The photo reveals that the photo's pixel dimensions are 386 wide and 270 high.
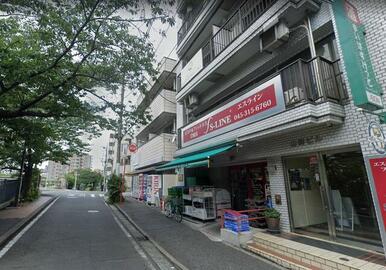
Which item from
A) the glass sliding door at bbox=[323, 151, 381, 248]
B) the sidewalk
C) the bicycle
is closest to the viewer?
the sidewalk

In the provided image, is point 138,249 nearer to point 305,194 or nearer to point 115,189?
point 305,194

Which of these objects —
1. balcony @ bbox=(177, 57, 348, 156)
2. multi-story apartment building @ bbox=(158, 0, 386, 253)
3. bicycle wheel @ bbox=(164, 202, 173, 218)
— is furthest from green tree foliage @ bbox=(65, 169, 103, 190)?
balcony @ bbox=(177, 57, 348, 156)

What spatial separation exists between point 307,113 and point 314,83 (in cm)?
93

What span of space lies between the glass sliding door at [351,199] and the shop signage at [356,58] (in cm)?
167

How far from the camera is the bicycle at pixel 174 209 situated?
11655 mm

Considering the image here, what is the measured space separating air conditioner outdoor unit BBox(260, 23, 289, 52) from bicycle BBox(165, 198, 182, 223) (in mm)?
8129

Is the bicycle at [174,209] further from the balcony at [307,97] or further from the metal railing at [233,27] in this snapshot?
the metal railing at [233,27]

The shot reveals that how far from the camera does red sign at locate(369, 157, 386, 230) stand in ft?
15.7

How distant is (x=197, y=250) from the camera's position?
269 inches

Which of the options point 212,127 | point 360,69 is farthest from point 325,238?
point 212,127

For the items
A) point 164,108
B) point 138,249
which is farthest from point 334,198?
point 164,108

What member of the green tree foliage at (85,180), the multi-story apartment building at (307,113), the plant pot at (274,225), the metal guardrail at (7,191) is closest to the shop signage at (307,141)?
the multi-story apartment building at (307,113)

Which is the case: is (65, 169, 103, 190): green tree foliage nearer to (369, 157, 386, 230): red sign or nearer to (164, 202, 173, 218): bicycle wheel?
(164, 202, 173, 218): bicycle wheel

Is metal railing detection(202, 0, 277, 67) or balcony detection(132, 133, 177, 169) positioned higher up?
metal railing detection(202, 0, 277, 67)
